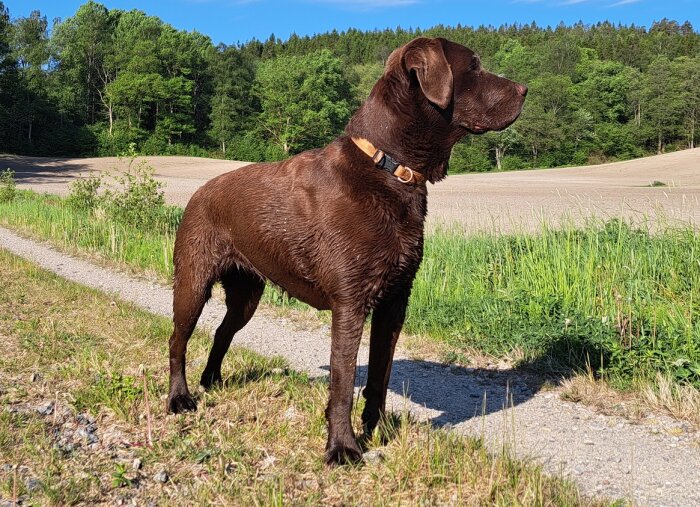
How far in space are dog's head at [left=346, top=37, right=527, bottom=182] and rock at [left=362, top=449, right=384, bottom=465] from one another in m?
1.53

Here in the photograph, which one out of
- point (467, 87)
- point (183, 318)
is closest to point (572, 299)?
point (467, 87)

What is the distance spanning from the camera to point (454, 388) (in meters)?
5.40

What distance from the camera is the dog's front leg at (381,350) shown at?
3707mm

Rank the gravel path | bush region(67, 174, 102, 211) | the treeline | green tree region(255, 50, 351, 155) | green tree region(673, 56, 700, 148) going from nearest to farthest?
the gravel path
bush region(67, 174, 102, 211)
the treeline
green tree region(255, 50, 351, 155)
green tree region(673, 56, 700, 148)

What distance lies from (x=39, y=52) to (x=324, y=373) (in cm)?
7898

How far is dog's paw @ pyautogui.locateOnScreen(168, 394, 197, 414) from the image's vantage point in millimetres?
4340

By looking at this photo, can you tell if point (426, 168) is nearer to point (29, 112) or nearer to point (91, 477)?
point (91, 477)

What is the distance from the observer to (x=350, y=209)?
11.2ft

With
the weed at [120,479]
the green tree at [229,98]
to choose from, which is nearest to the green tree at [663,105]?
the green tree at [229,98]

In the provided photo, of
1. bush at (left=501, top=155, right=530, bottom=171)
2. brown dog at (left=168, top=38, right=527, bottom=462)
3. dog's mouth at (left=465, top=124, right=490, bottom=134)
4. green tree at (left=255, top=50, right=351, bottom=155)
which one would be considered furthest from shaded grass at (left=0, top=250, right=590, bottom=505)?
bush at (left=501, top=155, right=530, bottom=171)

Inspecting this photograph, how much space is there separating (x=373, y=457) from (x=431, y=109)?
1881 mm

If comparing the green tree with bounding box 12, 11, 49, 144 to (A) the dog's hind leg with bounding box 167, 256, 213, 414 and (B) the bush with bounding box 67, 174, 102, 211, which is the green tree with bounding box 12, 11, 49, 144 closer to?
(B) the bush with bounding box 67, 174, 102, 211

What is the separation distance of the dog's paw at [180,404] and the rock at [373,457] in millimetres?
1356

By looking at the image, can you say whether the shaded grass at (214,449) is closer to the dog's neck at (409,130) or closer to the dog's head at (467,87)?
the dog's neck at (409,130)
